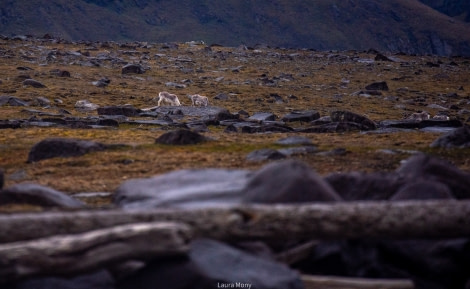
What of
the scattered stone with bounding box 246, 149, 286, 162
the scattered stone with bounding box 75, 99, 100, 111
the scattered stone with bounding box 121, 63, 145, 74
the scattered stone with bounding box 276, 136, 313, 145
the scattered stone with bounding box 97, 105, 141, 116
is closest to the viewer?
the scattered stone with bounding box 246, 149, 286, 162

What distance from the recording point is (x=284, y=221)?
24.9 ft

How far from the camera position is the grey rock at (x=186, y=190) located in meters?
8.90

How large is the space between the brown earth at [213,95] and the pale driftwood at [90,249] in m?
5.45

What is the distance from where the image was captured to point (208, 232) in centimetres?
760

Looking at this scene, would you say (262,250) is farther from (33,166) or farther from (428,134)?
(428,134)

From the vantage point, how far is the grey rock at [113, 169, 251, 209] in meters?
8.90

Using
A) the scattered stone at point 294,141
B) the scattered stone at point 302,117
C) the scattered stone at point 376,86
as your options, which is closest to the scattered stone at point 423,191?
the scattered stone at point 294,141

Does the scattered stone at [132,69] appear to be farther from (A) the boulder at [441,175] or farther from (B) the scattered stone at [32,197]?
(A) the boulder at [441,175]

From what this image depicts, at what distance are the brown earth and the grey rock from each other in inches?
99.2

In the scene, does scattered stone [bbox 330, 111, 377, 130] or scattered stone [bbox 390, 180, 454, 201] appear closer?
scattered stone [bbox 390, 180, 454, 201]

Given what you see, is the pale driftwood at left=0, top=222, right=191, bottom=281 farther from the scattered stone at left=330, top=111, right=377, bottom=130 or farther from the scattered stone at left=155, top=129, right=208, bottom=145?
the scattered stone at left=330, top=111, right=377, bottom=130

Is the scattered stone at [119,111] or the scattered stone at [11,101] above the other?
the scattered stone at [11,101]

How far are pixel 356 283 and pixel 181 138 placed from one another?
10.8m

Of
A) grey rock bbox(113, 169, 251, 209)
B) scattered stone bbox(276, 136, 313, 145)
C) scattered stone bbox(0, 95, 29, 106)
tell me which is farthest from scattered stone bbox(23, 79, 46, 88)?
grey rock bbox(113, 169, 251, 209)
